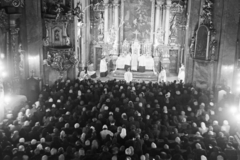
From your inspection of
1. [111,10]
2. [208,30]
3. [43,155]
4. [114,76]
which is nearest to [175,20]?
[111,10]

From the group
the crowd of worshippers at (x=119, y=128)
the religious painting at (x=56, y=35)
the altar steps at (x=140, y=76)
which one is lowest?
the crowd of worshippers at (x=119, y=128)

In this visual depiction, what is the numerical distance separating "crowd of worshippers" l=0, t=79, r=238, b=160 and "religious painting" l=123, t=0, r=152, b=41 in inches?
459

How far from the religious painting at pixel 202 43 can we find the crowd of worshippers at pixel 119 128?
2.44 meters

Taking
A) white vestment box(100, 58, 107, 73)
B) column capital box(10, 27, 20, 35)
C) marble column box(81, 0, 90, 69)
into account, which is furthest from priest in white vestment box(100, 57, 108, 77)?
column capital box(10, 27, 20, 35)

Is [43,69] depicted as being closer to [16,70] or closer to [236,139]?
[16,70]

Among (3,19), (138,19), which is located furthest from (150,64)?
(3,19)

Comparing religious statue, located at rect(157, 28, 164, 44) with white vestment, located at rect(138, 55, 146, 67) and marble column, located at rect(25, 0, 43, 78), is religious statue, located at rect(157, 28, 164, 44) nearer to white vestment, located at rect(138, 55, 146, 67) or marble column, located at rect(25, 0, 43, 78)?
white vestment, located at rect(138, 55, 146, 67)

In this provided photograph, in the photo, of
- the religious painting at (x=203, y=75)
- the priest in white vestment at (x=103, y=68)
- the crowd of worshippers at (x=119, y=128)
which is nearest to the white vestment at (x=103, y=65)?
the priest in white vestment at (x=103, y=68)

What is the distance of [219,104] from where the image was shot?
47.1ft

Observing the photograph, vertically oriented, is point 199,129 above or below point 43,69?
below

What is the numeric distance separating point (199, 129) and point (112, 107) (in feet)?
12.3

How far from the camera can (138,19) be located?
85.7ft

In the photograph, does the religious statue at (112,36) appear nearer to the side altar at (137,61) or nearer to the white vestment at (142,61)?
the side altar at (137,61)

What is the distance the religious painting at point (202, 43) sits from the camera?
16.2 metres
